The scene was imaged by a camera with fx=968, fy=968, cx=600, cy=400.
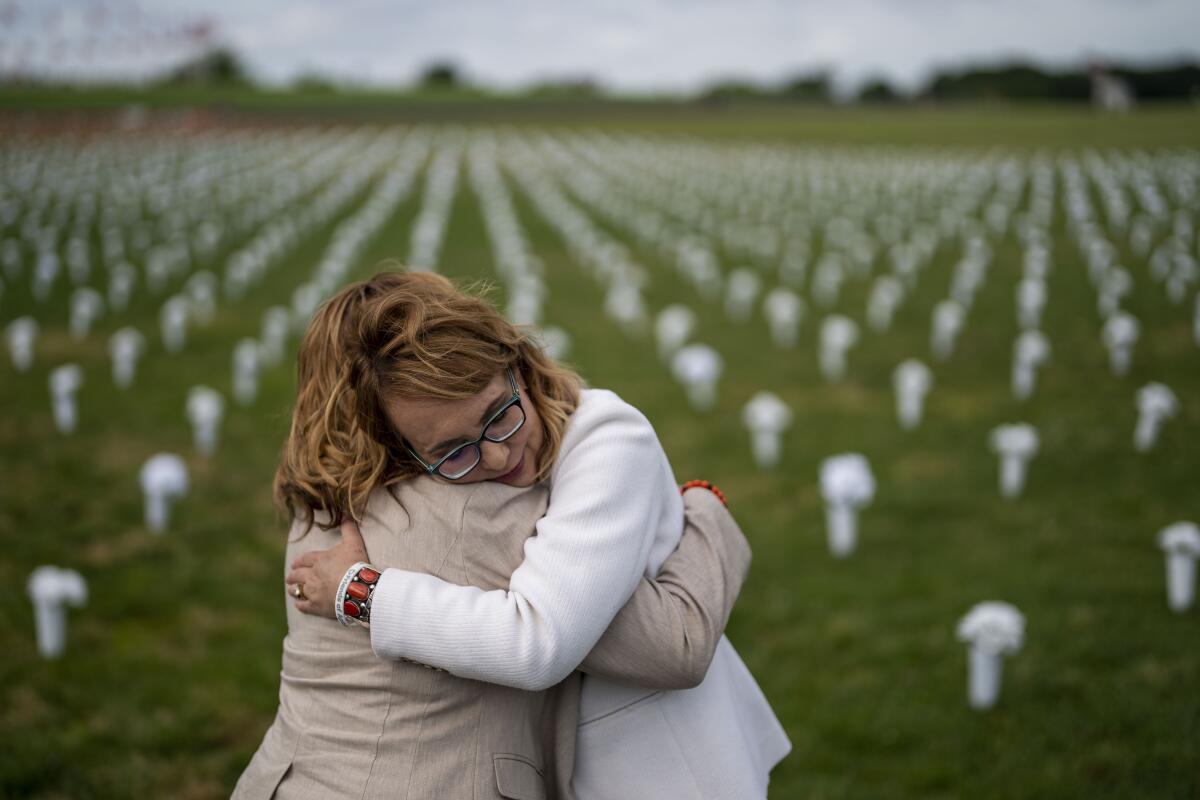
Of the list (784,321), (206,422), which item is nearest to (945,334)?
(784,321)

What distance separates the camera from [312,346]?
1857 millimetres

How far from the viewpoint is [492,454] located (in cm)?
174

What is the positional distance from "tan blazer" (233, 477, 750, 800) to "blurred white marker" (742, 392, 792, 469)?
5.15m

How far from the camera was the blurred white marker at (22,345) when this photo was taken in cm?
947

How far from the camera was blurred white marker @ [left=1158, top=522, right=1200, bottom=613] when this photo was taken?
15.2 feet

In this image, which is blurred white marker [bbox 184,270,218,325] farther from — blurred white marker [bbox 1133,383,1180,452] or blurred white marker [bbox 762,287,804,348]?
blurred white marker [bbox 1133,383,1180,452]

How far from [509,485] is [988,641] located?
2912mm

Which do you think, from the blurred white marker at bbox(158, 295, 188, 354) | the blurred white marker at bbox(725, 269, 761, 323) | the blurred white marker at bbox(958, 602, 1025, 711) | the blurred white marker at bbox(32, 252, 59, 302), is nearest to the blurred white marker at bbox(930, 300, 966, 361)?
the blurred white marker at bbox(725, 269, 761, 323)

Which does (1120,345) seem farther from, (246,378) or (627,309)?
(246,378)

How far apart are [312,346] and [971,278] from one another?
487 inches

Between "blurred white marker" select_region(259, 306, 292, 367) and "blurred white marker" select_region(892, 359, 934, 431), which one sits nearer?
"blurred white marker" select_region(892, 359, 934, 431)

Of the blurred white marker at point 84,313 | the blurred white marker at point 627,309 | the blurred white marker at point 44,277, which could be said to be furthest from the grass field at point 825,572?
the blurred white marker at point 44,277

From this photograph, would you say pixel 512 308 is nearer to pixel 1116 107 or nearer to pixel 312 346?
pixel 312 346

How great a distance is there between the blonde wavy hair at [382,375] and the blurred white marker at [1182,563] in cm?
395
